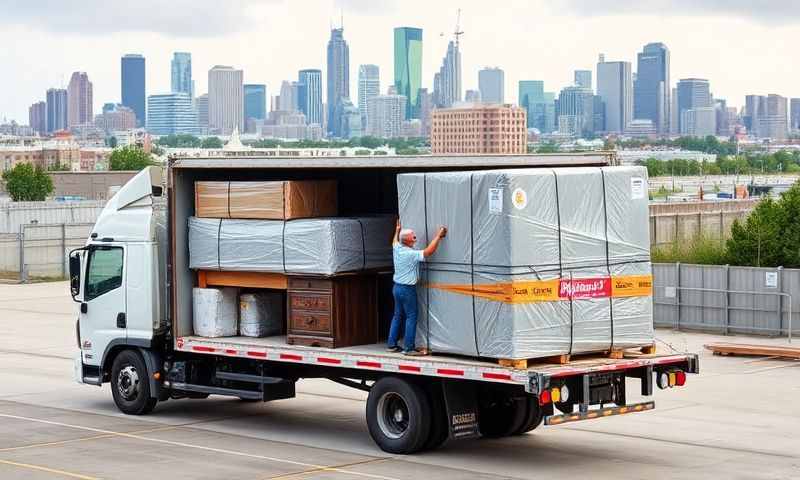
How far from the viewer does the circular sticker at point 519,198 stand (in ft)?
45.9

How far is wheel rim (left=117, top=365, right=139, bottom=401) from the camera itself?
18.2 meters

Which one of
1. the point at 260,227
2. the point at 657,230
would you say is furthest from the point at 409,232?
the point at 657,230

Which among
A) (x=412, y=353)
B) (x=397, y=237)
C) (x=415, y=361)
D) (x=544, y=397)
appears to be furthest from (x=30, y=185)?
(x=544, y=397)

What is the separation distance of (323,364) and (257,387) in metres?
1.68

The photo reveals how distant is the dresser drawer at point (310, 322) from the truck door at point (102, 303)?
10.2 feet

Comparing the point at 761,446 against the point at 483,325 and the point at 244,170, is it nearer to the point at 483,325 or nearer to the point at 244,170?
the point at 483,325

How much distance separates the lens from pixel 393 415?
15477mm

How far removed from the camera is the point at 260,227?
16500 mm

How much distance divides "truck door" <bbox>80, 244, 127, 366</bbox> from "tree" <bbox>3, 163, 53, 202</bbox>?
11480 centimetres

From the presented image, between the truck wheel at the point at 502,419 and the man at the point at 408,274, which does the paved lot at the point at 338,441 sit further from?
the man at the point at 408,274

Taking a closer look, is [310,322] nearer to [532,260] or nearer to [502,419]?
[502,419]

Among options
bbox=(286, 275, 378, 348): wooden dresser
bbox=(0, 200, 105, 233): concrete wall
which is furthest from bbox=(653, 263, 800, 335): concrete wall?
bbox=(0, 200, 105, 233): concrete wall

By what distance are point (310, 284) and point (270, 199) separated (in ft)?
4.03

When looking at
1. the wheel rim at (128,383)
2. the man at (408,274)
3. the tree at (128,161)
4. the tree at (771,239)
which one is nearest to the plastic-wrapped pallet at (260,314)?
the wheel rim at (128,383)
